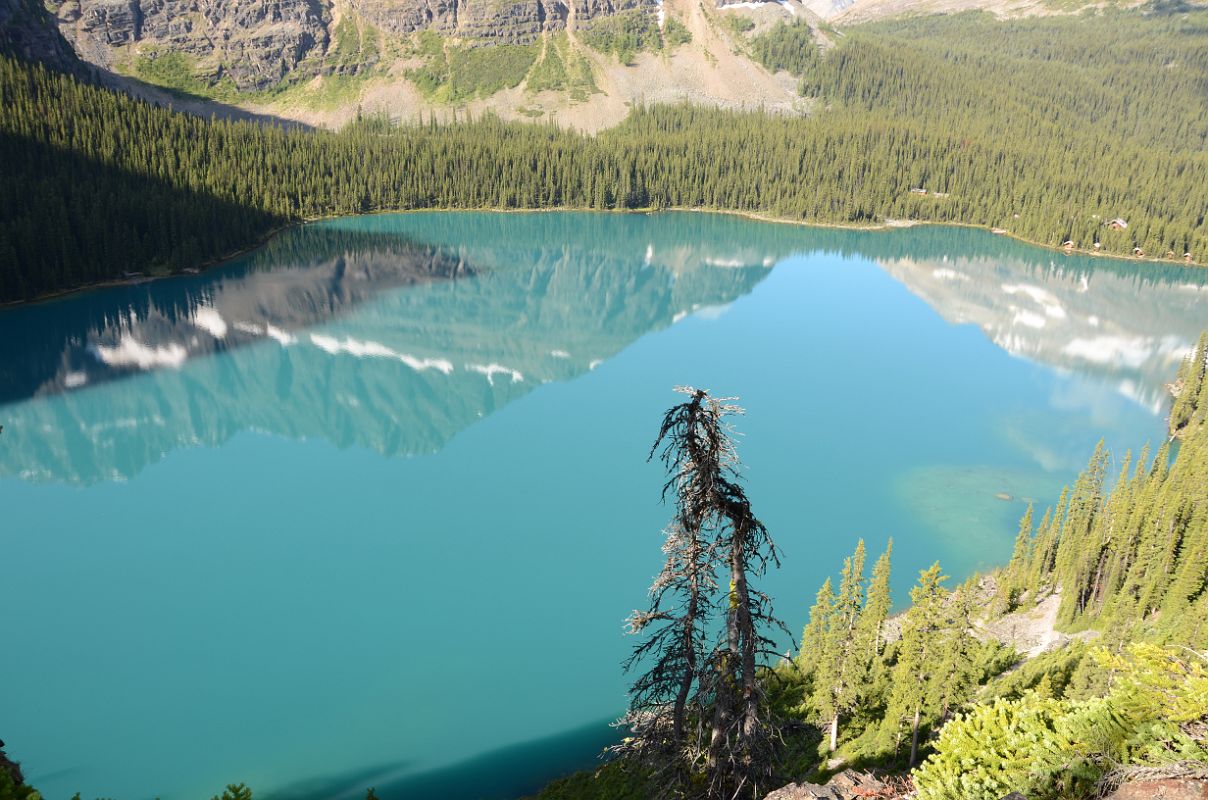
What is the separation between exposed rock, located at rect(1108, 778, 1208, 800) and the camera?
1009 centimetres

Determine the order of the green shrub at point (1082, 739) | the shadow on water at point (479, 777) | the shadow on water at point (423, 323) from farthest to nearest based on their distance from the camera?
the shadow on water at point (423, 323) → the shadow on water at point (479, 777) → the green shrub at point (1082, 739)

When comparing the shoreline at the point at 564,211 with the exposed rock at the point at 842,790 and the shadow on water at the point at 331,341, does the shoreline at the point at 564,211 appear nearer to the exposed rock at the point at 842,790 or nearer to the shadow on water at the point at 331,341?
the shadow on water at the point at 331,341

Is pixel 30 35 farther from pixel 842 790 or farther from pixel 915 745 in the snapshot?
pixel 842 790

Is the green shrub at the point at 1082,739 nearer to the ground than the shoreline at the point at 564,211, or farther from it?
farther from it

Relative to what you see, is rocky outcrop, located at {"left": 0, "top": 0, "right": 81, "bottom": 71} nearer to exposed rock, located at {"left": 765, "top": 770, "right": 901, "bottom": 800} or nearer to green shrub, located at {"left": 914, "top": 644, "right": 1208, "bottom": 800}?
exposed rock, located at {"left": 765, "top": 770, "right": 901, "bottom": 800}

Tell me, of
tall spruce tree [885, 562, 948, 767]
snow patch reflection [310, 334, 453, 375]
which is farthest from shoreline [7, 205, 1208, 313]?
tall spruce tree [885, 562, 948, 767]

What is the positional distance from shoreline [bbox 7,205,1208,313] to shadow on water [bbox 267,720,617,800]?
290 feet

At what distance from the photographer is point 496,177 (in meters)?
166

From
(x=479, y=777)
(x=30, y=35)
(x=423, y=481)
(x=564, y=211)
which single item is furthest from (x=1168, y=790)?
(x=30, y=35)

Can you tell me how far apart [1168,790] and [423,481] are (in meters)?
51.7

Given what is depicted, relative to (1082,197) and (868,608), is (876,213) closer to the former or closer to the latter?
(1082,197)

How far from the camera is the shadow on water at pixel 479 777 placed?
102 feet

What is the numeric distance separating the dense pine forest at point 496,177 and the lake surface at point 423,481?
10155 millimetres

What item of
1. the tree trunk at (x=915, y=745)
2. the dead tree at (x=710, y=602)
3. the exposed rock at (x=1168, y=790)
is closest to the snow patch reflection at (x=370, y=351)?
the tree trunk at (x=915, y=745)
